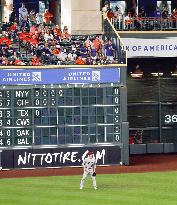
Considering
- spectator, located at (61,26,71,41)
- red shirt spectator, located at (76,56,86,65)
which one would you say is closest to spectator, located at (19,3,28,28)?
spectator, located at (61,26,71,41)

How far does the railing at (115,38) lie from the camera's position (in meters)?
41.1

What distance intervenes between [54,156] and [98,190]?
9.08m

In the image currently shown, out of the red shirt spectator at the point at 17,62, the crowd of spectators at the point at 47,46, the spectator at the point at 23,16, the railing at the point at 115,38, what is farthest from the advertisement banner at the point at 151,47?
the red shirt spectator at the point at 17,62

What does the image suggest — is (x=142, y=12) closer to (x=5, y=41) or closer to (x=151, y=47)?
(x=151, y=47)

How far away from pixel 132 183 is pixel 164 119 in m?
16.4

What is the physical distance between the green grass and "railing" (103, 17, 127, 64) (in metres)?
6.22

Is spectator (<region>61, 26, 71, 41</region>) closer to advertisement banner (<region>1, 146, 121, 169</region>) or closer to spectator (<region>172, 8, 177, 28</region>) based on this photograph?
spectator (<region>172, 8, 177, 28</region>)

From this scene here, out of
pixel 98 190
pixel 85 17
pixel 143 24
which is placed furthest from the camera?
pixel 143 24

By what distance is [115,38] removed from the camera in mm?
43500

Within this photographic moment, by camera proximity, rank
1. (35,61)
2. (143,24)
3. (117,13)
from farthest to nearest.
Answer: (117,13), (143,24), (35,61)

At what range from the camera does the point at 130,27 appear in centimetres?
4622

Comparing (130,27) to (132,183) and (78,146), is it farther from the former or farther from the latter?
(132,183)

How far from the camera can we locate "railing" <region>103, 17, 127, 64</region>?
135 feet

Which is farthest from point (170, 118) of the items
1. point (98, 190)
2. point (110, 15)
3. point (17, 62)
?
point (98, 190)
